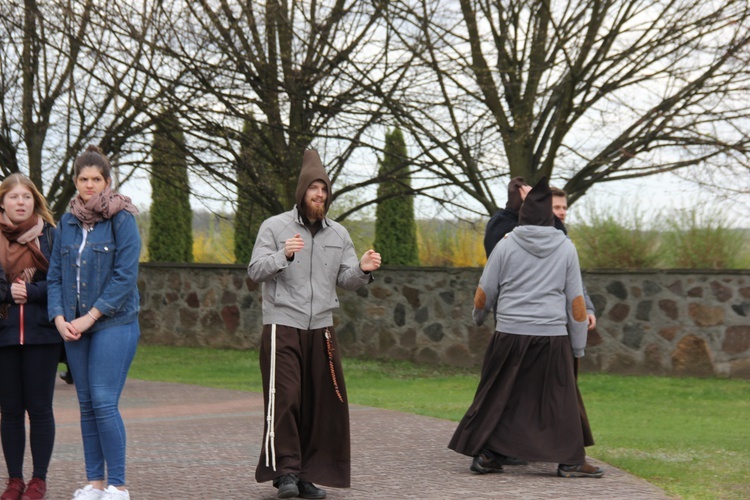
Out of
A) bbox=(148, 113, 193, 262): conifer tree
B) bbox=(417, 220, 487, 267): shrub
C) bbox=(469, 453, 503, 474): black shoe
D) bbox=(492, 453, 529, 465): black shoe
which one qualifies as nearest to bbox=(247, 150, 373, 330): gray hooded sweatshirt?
bbox=(469, 453, 503, 474): black shoe

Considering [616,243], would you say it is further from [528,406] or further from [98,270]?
[98,270]

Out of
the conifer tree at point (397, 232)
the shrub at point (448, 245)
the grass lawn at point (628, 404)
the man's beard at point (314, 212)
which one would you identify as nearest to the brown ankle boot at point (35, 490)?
the man's beard at point (314, 212)

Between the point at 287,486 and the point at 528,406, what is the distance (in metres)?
1.90

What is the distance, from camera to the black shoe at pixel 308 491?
6.49m

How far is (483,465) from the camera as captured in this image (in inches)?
290

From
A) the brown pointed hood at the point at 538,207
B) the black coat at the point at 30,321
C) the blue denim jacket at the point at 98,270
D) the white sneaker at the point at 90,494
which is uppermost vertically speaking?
the brown pointed hood at the point at 538,207

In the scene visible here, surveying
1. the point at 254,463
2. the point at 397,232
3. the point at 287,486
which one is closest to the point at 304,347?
the point at 287,486

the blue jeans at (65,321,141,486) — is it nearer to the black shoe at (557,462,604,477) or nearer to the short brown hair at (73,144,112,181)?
the short brown hair at (73,144,112,181)

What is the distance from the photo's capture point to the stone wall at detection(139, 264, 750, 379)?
45.9 ft

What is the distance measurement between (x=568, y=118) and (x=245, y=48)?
4.32m

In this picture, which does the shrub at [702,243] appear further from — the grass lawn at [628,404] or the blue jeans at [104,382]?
the blue jeans at [104,382]

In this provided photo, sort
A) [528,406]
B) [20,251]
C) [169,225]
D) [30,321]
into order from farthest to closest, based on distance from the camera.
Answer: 1. [169,225]
2. [528,406]
3. [20,251]
4. [30,321]

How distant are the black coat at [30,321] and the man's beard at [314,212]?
5.19 feet

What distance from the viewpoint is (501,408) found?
745 centimetres
